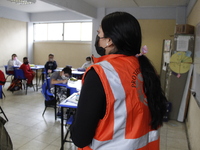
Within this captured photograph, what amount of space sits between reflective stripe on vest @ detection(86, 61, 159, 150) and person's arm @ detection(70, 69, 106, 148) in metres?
0.04

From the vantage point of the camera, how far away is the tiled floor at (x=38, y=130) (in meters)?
2.98

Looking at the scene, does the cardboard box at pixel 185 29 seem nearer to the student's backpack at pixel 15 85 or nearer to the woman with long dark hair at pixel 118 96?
the woman with long dark hair at pixel 118 96

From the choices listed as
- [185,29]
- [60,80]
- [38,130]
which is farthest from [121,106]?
[185,29]

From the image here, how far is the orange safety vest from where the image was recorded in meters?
0.77

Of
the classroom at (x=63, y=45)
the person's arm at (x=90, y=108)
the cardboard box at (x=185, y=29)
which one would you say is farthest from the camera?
the cardboard box at (x=185, y=29)

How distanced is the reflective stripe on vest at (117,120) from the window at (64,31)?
765 centimetres

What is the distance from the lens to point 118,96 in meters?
0.77

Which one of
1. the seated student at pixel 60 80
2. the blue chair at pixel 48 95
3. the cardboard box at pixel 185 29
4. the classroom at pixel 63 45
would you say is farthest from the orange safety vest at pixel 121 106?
the cardboard box at pixel 185 29

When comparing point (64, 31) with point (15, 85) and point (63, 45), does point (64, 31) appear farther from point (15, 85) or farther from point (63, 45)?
point (15, 85)

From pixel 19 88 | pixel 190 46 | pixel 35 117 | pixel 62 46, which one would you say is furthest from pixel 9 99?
pixel 190 46

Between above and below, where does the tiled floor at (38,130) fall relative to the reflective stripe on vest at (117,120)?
below

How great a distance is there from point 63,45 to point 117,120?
8.26 metres

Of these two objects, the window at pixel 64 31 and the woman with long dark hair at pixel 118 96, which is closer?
the woman with long dark hair at pixel 118 96

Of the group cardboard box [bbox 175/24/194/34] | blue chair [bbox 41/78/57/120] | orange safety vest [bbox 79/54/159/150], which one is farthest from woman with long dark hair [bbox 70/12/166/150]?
cardboard box [bbox 175/24/194/34]
